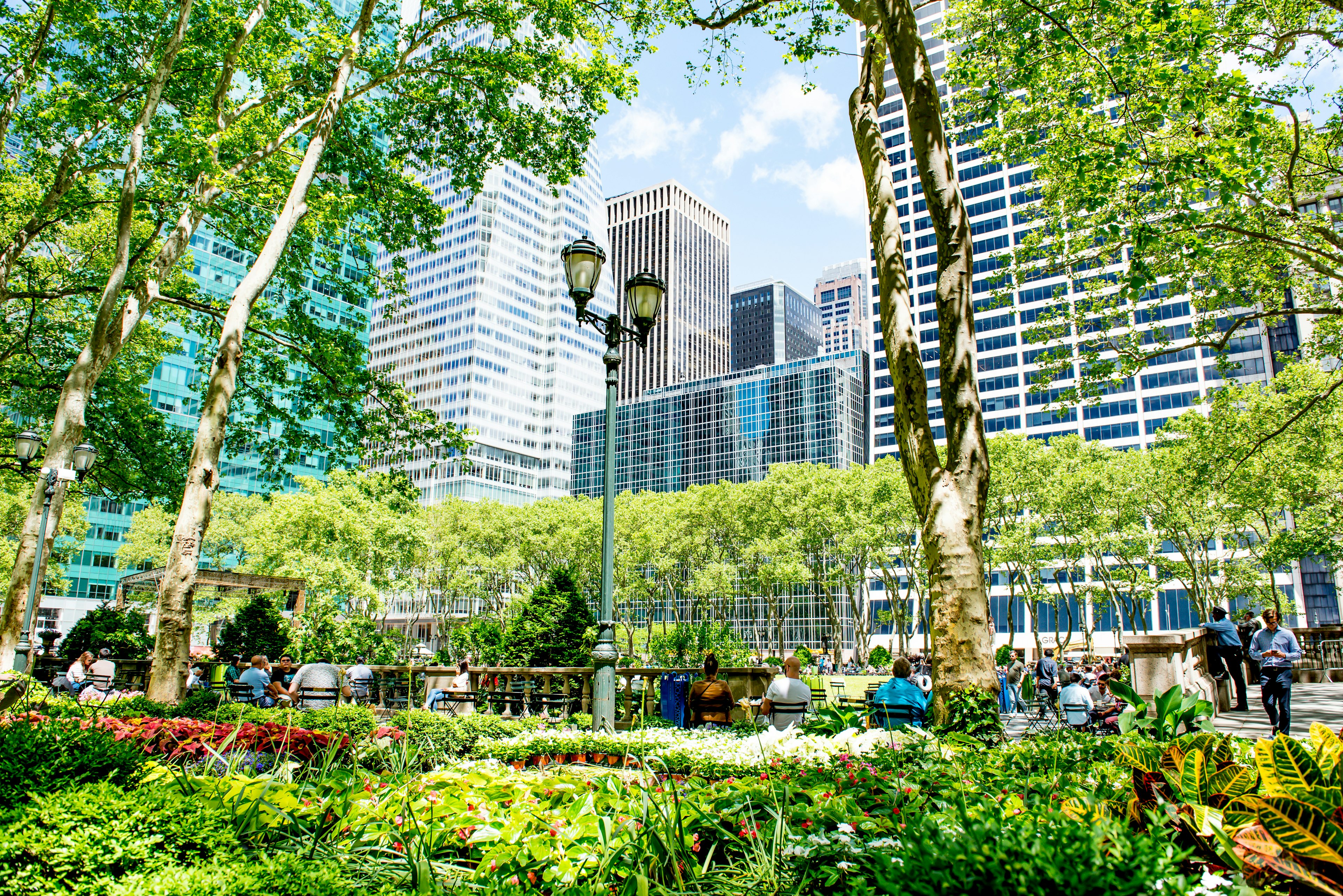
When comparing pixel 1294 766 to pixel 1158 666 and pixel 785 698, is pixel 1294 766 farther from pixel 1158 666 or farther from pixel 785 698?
pixel 1158 666

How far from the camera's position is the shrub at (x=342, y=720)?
295 inches

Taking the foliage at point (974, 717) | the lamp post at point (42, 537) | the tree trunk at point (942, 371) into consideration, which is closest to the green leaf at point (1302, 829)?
the foliage at point (974, 717)

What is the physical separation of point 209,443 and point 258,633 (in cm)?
2642

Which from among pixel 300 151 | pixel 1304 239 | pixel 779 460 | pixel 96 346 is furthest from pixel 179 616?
pixel 779 460

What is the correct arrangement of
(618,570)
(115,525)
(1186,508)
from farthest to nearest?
1. (115,525)
2. (618,570)
3. (1186,508)

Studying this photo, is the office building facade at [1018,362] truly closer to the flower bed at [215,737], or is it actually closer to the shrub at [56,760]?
the flower bed at [215,737]

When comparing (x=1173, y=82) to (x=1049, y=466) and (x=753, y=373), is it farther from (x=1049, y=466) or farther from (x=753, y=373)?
(x=753, y=373)

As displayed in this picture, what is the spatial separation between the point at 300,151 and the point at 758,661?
22884 millimetres

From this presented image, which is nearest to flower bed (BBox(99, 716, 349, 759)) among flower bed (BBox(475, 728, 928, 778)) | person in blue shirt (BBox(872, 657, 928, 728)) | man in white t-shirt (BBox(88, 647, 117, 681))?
flower bed (BBox(475, 728, 928, 778))

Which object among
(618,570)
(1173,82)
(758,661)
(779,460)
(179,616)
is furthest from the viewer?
(779,460)

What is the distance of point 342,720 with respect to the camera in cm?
792

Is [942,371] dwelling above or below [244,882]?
above

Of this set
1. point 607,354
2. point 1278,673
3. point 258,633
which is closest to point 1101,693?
point 1278,673

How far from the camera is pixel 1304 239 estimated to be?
16.4 meters
